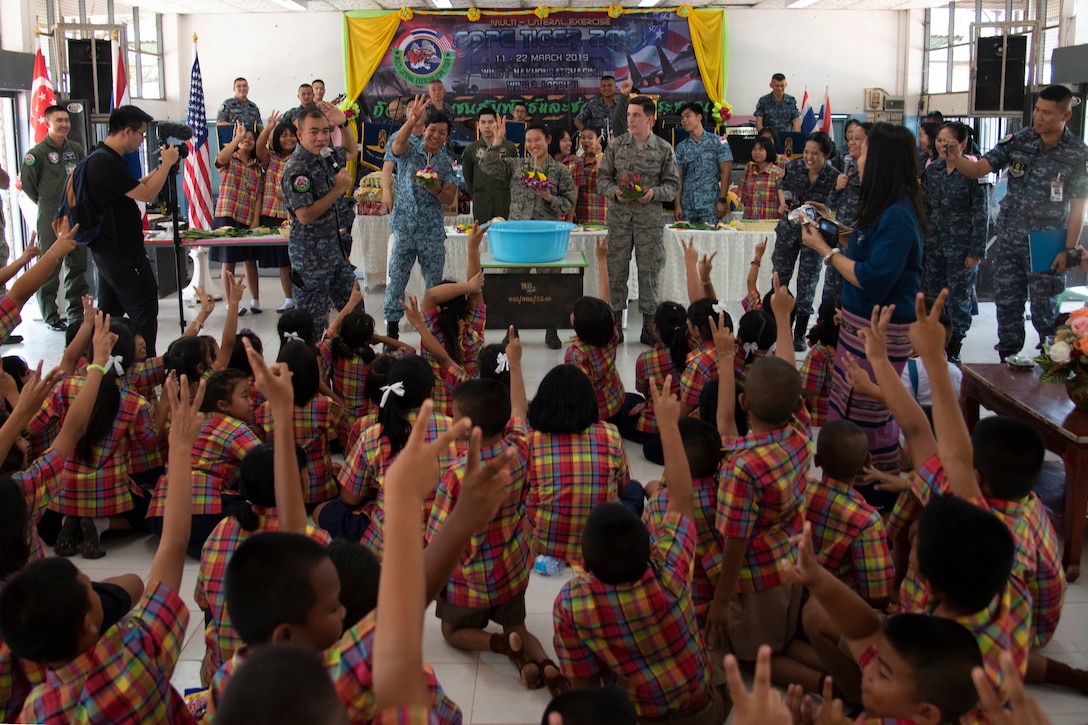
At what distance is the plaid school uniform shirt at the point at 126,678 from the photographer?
1.59 meters

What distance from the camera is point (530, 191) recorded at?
22.3ft

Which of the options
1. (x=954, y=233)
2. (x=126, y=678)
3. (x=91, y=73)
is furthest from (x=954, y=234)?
(x=91, y=73)

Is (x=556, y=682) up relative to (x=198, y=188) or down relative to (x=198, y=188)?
down

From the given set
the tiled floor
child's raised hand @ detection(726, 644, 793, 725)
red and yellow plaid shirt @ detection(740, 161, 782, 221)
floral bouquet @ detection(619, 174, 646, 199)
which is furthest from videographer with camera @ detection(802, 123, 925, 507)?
red and yellow plaid shirt @ detection(740, 161, 782, 221)

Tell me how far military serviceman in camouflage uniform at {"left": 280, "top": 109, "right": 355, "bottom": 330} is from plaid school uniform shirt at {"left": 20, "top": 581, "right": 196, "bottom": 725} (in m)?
3.34

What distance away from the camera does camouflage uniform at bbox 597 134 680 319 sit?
5984 millimetres

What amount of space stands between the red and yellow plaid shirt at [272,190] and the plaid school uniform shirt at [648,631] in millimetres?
6090

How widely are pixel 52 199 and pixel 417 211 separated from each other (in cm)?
282

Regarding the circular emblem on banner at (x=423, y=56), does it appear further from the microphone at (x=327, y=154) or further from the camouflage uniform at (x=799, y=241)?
the microphone at (x=327, y=154)

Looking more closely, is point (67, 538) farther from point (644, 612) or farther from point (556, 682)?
point (644, 612)

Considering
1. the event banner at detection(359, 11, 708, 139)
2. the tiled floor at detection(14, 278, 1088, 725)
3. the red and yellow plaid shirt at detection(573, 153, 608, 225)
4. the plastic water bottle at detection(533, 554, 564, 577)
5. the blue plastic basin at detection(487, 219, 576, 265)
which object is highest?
the event banner at detection(359, 11, 708, 139)

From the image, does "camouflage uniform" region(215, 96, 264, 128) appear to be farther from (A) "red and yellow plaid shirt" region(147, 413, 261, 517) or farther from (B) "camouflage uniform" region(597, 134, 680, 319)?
(A) "red and yellow plaid shirt" region(147, 413, 261, 517)

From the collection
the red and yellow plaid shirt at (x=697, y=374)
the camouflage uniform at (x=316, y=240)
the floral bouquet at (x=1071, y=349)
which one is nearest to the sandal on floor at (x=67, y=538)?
the camouflage uniform at (x=316, y=240)

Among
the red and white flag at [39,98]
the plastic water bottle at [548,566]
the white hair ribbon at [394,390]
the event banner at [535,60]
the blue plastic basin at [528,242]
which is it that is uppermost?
the event banner at [535,60]
